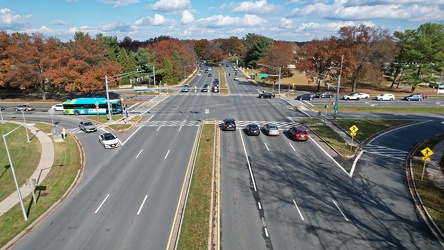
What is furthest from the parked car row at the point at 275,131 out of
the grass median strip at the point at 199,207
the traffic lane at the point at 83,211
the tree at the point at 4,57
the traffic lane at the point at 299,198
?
the tree at the point at 4,57

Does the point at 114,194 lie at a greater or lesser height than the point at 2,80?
lesser

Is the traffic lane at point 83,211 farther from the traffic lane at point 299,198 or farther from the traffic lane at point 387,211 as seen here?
the traffic lane at point 387,211

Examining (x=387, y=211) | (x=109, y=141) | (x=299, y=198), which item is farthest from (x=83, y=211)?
(x=387, y=211)

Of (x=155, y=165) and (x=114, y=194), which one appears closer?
(x=114, y=194)

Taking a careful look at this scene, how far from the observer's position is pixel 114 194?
2431cm

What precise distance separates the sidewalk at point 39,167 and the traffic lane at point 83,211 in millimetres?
3610

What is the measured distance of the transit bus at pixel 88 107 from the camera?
56469 millimetres

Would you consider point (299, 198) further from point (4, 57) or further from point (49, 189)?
point (4, 57)

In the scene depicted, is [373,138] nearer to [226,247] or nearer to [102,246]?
[226,247]

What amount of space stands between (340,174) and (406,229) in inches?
356

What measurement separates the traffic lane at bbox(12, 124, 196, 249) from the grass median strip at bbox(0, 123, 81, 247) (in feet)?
3.42

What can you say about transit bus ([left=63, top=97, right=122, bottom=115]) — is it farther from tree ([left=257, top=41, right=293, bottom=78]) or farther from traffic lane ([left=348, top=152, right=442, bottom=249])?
tree ([left=257, top=41, right=293, bottom=78])

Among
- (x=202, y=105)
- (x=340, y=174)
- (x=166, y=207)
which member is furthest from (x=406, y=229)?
(x=202, y=105)

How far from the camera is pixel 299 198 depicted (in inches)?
921
